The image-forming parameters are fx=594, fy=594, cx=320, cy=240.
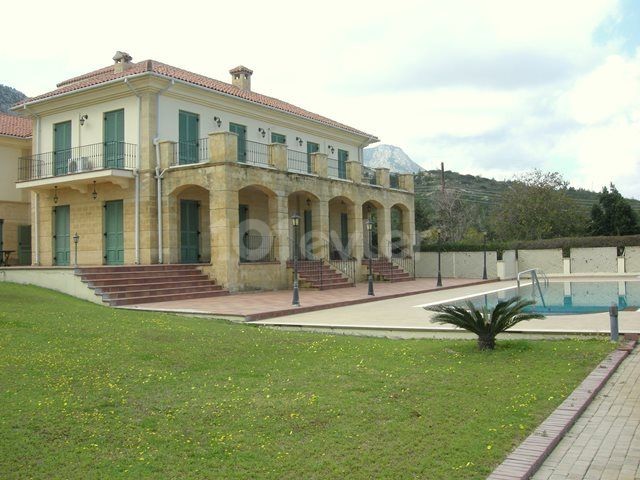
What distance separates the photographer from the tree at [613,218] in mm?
49562

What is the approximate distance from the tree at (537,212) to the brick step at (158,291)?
3229cm

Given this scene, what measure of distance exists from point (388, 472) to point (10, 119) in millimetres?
31494

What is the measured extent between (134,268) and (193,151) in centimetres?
620

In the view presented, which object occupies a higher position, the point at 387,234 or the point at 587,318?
the point at 387,234

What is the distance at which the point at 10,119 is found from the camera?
99.4 ft

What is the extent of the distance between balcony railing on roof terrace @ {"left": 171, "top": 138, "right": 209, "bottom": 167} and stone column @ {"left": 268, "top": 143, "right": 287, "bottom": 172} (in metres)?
2.54

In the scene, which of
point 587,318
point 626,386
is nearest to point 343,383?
point 626,386

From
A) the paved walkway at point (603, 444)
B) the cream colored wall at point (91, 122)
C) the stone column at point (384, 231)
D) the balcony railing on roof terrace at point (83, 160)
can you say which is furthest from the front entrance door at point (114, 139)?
the paved walkway at point (603, 444)

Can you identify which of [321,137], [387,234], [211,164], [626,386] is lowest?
[626,386]

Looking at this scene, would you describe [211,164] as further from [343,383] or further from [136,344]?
[343,383]

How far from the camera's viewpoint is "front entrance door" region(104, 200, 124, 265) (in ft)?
75.2

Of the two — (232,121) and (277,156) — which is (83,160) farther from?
(277,156)

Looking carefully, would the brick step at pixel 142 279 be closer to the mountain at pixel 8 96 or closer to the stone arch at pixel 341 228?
the stone arch at pixel 341 228

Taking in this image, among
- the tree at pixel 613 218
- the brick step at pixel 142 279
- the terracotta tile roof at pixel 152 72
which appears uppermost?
the terracotta tile roof at pixel 152 72
